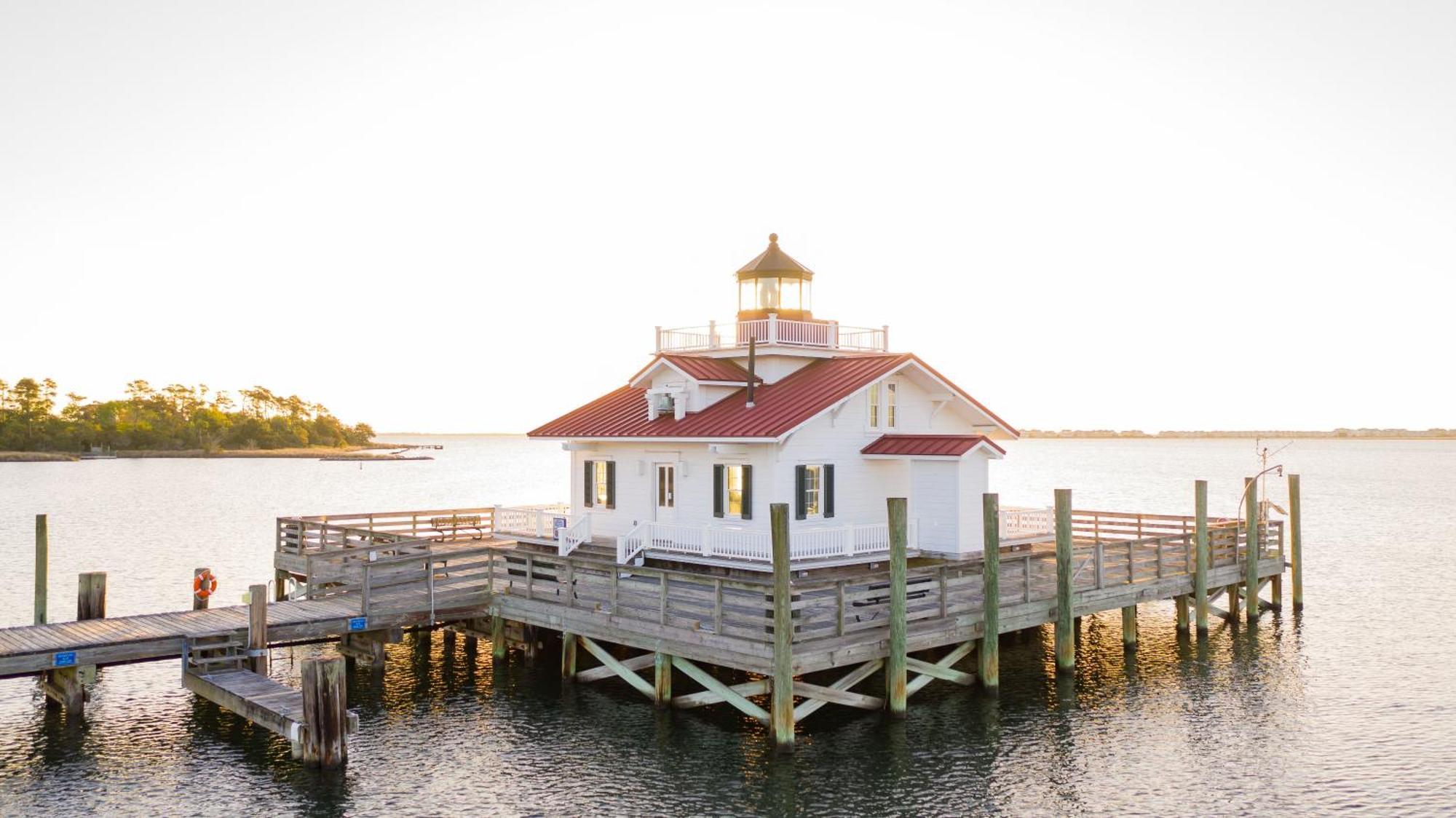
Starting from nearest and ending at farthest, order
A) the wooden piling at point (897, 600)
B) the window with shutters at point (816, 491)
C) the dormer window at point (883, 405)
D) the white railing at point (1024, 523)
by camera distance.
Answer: the wooden piling at point (897, 600)
the window with shutters at point (816, 491)
the dormer window at point (883, 405)
the white railing at point (1024, 523)

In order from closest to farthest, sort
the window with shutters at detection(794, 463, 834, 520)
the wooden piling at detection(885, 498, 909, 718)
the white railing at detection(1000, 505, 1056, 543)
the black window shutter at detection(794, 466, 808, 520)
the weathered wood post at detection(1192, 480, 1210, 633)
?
the wooden piling at detection(885, 498, 909, 718) < the black window shutter at detection(794, 466, 808, 520) < the window with shutters at detection(794, 463, 834, 520) < the weathered wood post at detection(1192, 480, 1210, 633) < the white railing at detection(1000, 505, 1056, 543)

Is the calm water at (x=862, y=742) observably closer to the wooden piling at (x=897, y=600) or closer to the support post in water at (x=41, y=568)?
the wooden piling at (x=897, y=600)

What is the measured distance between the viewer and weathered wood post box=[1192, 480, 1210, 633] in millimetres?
26641

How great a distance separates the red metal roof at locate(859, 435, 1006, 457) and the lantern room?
4.72 meters

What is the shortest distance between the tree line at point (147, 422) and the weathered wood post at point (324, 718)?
160 m

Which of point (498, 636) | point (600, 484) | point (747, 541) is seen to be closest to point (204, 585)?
point (498, 636)

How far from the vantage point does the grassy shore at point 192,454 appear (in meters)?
144

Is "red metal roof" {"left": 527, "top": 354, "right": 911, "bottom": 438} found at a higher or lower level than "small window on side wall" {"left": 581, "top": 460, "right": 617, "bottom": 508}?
higher

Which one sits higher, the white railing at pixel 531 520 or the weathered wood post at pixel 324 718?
the white railing at pixel 531 520

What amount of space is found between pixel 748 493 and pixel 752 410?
7.32ft

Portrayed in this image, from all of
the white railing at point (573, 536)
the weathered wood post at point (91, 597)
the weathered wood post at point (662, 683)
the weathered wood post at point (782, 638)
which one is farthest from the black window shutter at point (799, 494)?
the weathered wood post at point (91, 597)

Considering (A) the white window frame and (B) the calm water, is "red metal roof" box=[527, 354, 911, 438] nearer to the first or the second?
(A) the white window frame

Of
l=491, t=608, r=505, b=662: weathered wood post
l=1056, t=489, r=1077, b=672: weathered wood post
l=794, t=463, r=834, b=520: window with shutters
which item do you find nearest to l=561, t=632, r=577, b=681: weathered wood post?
l=491, t=608, r=505, b=662: weathered wood post

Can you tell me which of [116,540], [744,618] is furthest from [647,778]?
[116,540]
